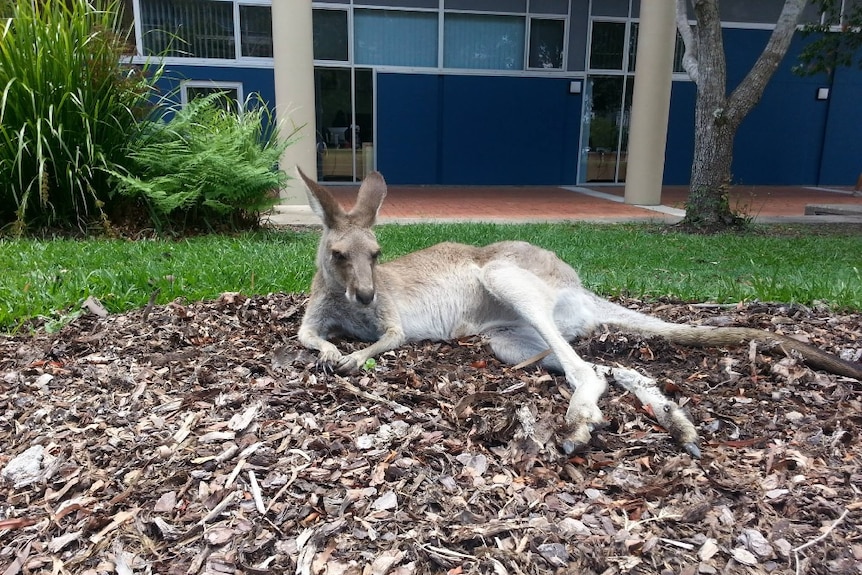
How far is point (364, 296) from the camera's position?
3.09 metres

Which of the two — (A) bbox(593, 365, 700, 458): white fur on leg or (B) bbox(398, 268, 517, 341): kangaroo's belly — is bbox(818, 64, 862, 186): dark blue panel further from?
(A) bbox(593, 365, 700, 458): white fur on leg

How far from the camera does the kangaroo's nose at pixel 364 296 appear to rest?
10.1ft

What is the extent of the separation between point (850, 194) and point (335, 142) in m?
14.5

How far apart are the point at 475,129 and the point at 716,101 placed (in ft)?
30.3

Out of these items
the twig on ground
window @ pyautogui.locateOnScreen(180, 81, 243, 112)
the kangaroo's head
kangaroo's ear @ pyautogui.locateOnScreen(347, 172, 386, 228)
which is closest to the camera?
the twig on ground

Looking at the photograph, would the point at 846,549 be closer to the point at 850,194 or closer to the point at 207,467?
the point at 207,467

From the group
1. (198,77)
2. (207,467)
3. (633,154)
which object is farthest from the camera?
(198,77)

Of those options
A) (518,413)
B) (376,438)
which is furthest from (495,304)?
(376,438)

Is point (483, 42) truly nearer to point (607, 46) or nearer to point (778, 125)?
point (607, 46)

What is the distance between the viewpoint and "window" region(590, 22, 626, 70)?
17.9 metres

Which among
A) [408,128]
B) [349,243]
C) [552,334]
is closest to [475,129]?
[408,128]

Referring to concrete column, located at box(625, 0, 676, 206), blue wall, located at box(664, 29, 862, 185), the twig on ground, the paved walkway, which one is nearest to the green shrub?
the paved walkway

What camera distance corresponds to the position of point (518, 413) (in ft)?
8.41

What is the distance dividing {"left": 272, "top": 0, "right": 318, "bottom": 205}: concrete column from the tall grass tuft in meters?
3.41
